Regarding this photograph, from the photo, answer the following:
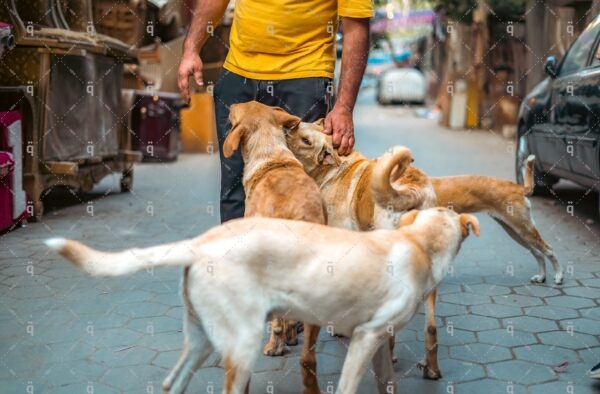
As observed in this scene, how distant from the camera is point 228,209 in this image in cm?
447

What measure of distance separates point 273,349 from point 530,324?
5.52 ft

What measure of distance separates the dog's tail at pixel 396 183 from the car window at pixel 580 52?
4.40 metres

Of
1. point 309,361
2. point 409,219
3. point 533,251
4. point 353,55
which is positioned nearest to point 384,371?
point 309,361

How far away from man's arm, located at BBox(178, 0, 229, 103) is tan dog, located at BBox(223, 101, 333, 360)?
17.3 inches

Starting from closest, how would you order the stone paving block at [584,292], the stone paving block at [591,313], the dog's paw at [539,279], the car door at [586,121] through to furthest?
the stone paving block at [591,313] < the stone paving block at [584,292] < the dog's paw at [539,279] < the car door at [586,121]

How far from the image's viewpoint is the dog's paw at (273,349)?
409cm

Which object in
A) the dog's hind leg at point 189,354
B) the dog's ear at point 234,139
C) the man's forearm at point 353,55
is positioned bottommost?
the dog's hind leg at point 189,354

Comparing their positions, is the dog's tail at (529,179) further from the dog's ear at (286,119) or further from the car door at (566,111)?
the dog's ear at (286,119)

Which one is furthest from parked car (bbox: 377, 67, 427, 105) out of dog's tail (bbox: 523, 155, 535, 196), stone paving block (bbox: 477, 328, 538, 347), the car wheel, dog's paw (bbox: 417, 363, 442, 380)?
dog's paw (bbox: 417, 363, 442, 380)

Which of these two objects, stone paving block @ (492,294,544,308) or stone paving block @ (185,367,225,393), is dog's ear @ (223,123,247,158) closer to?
stone paving block @ (185,367,225,393)

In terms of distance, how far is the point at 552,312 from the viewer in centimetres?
497

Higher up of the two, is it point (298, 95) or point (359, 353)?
point (298, 95)

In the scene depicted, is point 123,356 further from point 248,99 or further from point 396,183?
point 396,183

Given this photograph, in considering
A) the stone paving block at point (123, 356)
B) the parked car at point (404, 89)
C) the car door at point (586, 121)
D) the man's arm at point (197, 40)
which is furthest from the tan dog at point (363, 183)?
the parked car at point (404, 89)
